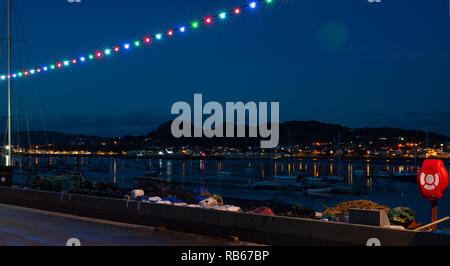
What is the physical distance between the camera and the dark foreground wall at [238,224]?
9641mm

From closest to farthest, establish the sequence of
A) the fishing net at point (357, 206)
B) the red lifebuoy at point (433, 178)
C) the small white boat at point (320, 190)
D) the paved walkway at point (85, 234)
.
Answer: the red lifebuoy at point (433, 178), the paved walkway at point (85, 234), the fishing net at point (357, 206), the small white boat at point (320, 190)

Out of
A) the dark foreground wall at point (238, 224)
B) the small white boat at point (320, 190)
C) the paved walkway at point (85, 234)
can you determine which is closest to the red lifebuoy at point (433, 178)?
the dark foreground wall at point (238, 224)

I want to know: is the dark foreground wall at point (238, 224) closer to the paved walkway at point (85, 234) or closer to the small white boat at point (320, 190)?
the paved walkway at point (85, 234)

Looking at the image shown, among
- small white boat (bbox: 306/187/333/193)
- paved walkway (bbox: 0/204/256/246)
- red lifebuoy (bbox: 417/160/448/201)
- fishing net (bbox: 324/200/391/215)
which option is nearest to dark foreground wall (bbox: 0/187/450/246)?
paved walkway (bbox: 0/204/256/246)

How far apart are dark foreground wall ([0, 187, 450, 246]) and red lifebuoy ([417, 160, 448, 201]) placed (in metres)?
1.68

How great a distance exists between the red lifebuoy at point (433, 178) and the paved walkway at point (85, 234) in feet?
13.5

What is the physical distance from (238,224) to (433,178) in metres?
4.45

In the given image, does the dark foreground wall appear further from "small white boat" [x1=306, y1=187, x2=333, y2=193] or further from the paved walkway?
"small white boat" [x1=306, y1=187, x2=333, y2=193]

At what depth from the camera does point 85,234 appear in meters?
12.9

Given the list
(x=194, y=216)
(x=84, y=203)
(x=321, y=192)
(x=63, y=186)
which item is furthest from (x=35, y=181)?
(x=321, y=192)

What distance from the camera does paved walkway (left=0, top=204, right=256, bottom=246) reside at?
11.7m

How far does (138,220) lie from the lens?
49.0ft

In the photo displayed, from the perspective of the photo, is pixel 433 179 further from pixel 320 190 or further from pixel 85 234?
pixel 320 190
